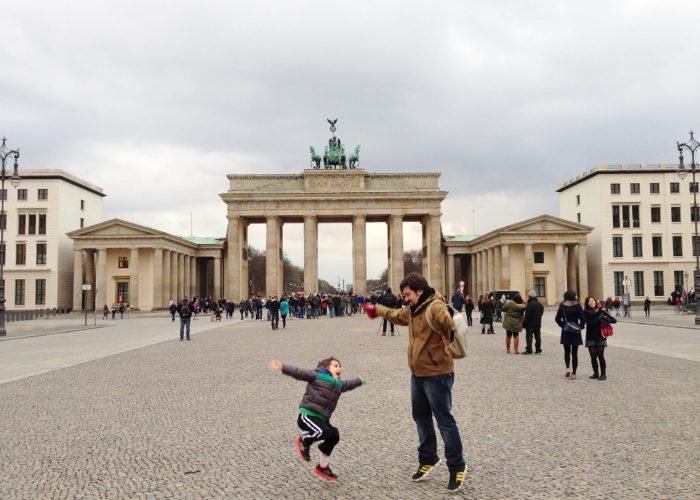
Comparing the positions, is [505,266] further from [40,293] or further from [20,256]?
[20,256]

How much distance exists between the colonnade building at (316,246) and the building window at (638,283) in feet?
19.4

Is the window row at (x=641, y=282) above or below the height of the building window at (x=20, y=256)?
below

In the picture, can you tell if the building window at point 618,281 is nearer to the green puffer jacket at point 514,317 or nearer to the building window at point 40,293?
the green puffer jacket at point 514,317

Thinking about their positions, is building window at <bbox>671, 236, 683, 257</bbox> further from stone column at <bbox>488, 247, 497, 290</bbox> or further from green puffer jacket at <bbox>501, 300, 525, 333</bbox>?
green puffer jacket at <bbox>501, 300, 525, 333</bbox>

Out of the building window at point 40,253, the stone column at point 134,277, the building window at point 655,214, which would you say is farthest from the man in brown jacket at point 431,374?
the building window at point 655,214

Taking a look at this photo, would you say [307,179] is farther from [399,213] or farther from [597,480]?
[597,480]

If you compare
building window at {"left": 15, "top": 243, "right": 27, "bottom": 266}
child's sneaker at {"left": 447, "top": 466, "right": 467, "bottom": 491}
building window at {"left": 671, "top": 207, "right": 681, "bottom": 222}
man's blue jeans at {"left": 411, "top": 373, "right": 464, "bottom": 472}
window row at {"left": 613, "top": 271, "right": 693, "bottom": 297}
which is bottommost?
child's sneaker at {"left": 447, "top": 466, "right": 467, "bottom": 491}

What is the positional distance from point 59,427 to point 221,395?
3.36 metres

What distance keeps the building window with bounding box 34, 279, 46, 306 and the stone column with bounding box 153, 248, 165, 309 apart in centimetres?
1289

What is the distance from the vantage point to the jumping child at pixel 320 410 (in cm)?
658

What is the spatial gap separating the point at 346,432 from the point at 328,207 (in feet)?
231

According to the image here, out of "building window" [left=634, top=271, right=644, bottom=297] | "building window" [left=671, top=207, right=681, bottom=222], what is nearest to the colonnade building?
"building window" [left=634, top=271, right=644, bottom=297]

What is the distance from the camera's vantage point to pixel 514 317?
20516 millimetres

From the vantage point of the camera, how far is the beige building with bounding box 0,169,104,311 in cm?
7350
